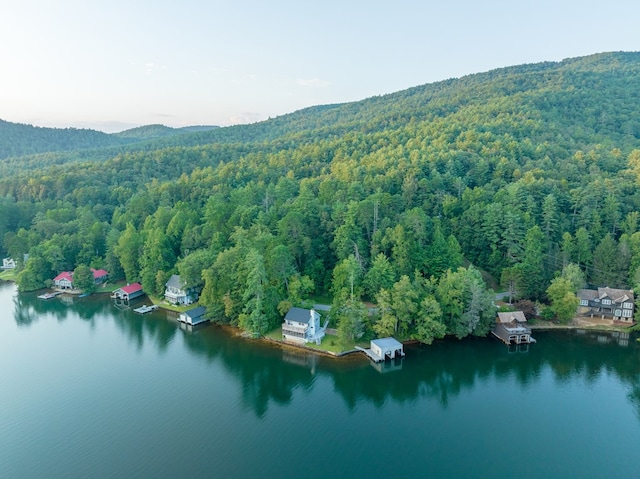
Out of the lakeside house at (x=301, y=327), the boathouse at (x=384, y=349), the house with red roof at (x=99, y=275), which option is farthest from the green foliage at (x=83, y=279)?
the boathouse at (x=384, y=349)

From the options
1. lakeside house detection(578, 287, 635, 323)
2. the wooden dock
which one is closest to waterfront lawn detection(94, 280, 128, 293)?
the wooden dock

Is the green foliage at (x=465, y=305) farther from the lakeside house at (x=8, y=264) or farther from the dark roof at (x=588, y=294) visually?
the lakeside house at (x=8, y=264)

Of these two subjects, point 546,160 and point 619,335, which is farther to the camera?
point 546,160

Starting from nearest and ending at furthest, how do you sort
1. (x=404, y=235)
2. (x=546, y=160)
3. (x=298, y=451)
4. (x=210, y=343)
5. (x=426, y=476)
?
(x=426, y=476) < (x=298, y=451) < (x=210, y=343) < (x=404, y=235) < (x=546, y=160)

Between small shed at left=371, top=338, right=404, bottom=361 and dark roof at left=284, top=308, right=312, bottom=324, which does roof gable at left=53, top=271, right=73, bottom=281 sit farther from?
small shed at left=371, top=338, right=404, bottom=361

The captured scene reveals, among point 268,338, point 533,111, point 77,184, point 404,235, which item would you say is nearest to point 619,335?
point 404,235

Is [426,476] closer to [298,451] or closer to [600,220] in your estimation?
[298,451]

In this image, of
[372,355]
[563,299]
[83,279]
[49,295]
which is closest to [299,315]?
[372,355]

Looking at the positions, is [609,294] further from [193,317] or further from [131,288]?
[131,288]
